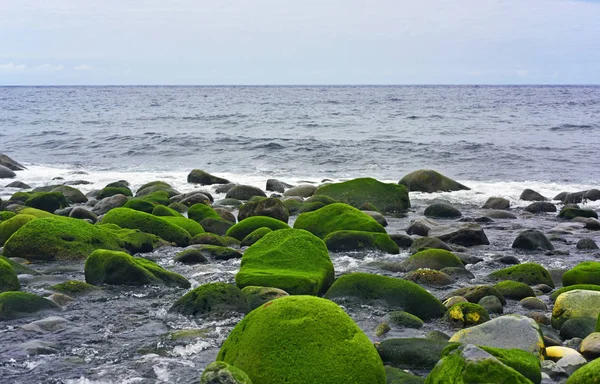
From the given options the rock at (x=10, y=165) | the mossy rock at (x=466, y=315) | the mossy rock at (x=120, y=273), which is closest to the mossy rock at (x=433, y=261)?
the mossy rock at (x=466, y=315)

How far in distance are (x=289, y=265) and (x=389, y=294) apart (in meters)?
1.41

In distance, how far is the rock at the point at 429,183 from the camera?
1906cm

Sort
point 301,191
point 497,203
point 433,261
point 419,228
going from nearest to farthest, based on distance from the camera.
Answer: point 433,261 → point 419,228 → point 497,203 → point 301,191

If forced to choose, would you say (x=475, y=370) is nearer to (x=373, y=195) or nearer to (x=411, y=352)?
(x=411, y=352)

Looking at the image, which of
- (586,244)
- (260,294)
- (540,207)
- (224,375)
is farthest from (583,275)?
(540,207)

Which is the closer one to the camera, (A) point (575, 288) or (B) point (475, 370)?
(B) point (475, 370)

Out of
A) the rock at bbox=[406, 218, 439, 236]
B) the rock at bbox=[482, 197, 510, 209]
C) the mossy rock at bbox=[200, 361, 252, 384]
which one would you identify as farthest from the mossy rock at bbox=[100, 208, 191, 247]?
the rock at bbox=[482, 197, 510, 209]

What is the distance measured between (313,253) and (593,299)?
3.46 metres

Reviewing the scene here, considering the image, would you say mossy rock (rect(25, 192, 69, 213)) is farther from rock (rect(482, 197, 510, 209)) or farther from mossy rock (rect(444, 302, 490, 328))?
rock (rect(482, 197, 510, 209))

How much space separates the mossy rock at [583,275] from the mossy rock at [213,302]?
4.59 m

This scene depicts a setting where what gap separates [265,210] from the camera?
13938 mm

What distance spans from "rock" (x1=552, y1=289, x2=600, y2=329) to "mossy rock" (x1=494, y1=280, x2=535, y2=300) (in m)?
0.83

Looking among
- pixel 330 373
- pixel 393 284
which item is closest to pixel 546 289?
pixel 393 284

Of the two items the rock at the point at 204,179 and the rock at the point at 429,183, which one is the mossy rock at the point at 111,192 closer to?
the rock at the point at 204,179
